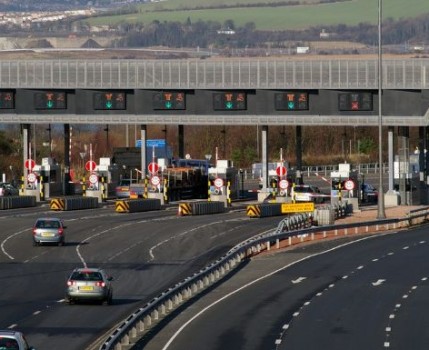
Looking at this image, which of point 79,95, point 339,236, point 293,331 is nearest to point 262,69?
point 79,95

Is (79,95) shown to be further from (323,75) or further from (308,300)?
(308,300)

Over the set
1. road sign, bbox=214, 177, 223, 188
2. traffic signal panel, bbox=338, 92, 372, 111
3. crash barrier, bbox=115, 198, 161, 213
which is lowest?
crash barrier, bbox=115, 198, 161, 213

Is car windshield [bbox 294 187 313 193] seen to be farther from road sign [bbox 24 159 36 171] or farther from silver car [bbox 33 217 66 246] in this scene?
silver car [bbox 33 217 66 246]

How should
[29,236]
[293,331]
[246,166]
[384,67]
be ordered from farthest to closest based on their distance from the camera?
[246,166], [384,67], [29,236], [293,331]

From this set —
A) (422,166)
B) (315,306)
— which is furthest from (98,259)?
(422,166)

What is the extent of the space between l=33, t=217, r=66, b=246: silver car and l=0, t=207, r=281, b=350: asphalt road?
1.38 feet

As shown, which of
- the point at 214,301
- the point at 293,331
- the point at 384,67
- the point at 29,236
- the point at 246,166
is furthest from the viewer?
the point at 246,166

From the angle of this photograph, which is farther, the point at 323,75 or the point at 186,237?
the point at 323,75

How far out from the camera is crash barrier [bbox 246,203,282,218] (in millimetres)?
85562

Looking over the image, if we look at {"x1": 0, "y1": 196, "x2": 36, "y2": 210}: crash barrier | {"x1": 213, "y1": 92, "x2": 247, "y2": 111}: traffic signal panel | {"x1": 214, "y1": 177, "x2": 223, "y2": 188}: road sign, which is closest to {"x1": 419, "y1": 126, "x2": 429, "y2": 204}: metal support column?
{"x1": 213, "y1": 92, "x2": 247, "y2": 111}: traffic signal panel

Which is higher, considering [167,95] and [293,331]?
[167,95]

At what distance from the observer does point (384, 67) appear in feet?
319

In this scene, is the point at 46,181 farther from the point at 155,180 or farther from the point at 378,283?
the point at 378,283

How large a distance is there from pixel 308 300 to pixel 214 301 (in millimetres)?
2949
